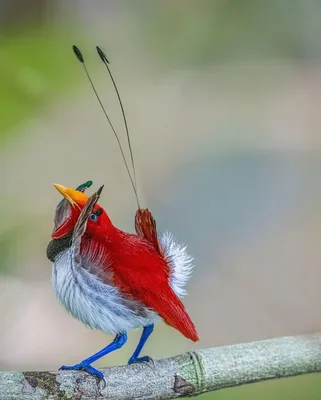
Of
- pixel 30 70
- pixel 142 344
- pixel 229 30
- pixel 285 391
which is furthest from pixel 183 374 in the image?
pixel 229 30

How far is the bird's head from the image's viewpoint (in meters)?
0.45

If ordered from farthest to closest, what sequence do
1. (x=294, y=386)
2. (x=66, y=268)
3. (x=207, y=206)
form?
(x=207, y=206)
(x=294, y=386)
(x=66, y=268)

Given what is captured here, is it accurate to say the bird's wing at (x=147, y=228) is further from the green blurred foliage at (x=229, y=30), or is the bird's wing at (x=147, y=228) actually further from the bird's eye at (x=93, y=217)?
the green blurred foliage at (x=229, y=30)

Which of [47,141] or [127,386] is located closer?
[127,386]

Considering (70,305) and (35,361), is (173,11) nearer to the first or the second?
(35,361)

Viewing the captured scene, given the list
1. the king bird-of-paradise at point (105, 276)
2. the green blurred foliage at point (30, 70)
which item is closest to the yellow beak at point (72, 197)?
the king bird-of-paradise at point (105, 276)

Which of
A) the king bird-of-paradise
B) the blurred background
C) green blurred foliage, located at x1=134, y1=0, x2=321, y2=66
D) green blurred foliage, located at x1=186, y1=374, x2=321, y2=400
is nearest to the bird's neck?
the king bird-of-paradise

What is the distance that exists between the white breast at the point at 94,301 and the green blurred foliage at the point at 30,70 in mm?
431

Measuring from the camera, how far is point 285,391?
0.84 m

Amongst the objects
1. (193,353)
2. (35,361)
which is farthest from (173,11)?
(193,353)

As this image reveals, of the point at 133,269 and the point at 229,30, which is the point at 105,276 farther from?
the point at 229,30

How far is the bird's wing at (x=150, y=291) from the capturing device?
1.56ft

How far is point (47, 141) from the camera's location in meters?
0.90

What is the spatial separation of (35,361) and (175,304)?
0.42m
